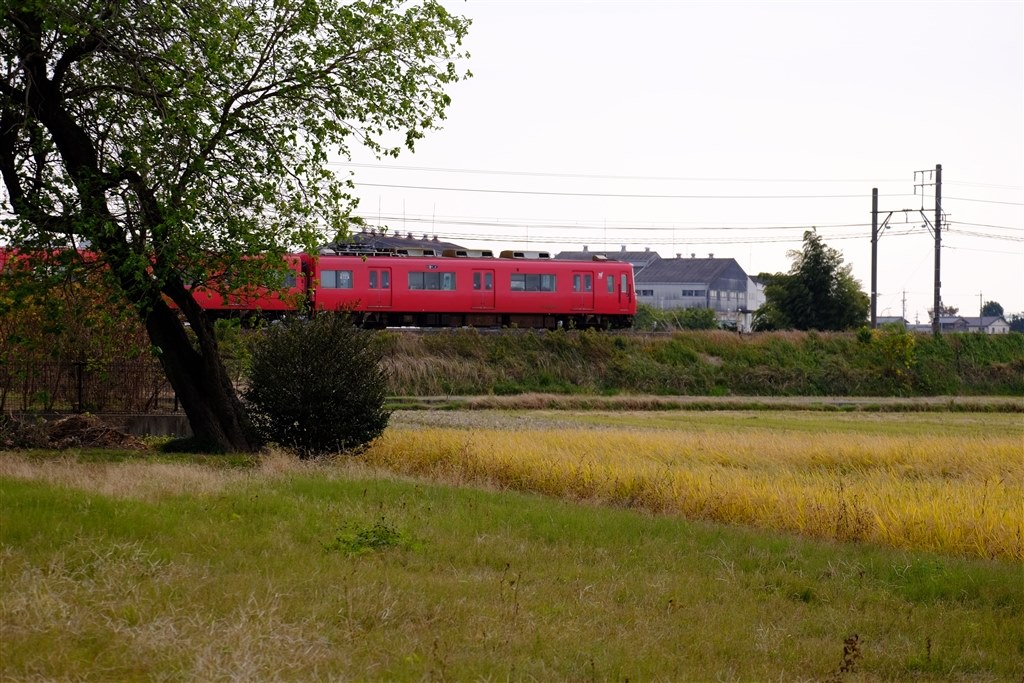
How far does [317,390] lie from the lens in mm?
19031

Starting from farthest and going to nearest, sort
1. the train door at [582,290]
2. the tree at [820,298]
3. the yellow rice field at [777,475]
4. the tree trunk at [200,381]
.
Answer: the tree at [820,298]
the train door at [582,290]
the tree trunk at [200,381]
the yellow rice field at [777,475]

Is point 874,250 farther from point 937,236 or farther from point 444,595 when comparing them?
point 444,595

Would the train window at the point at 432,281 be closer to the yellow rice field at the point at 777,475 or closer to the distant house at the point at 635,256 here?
the yellow rice field at the point at 777,475

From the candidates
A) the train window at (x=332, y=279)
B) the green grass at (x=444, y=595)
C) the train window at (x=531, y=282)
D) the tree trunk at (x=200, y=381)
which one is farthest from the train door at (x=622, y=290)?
the green grass at (x=444, y=595)

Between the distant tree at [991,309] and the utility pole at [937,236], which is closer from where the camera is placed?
the utility pole at [937,236]

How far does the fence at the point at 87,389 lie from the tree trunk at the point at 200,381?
4460 mm

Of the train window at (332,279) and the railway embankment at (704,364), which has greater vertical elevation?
the train window at (332,279)

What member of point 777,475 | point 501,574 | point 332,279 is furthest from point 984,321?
point 501,574

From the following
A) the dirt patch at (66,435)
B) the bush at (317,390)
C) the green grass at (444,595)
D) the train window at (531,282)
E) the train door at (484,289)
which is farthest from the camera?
the train window at (531,282)

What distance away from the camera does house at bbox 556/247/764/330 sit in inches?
4264

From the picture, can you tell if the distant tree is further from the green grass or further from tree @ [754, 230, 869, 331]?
the green grass

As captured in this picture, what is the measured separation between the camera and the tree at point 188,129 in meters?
16.8

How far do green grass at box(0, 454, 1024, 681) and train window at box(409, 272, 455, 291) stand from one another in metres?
32.3

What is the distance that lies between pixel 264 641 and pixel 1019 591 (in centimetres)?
665
